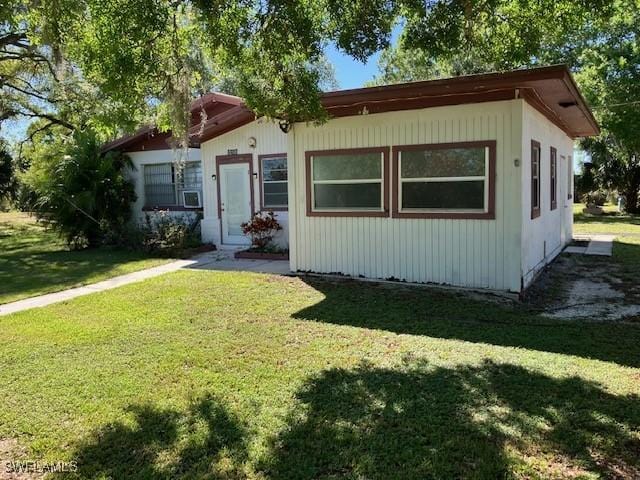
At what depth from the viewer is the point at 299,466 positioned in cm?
292

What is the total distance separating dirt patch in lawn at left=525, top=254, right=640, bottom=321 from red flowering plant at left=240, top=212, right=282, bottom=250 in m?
5.56

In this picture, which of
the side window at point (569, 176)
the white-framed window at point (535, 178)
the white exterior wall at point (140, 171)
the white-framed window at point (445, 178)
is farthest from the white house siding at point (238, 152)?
the side window at point (569, 176)

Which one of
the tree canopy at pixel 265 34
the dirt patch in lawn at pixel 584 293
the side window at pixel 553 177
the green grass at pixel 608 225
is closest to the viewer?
the tree canopy at pixel 265 34

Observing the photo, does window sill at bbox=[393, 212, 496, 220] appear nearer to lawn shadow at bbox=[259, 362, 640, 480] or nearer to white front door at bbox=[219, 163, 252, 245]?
lawn shadow at bbox=[259, 362, 640, 480]

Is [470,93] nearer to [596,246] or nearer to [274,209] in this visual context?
[274,209]

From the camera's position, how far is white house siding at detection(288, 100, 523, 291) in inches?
271

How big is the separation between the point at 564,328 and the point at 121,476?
4.66 m

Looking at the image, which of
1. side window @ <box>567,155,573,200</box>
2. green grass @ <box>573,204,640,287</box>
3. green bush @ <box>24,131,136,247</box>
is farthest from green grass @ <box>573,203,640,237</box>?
green bush @ <box>24,131,136,247</box>

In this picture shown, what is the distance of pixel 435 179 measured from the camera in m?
7.47

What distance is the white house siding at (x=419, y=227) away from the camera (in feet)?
22.6

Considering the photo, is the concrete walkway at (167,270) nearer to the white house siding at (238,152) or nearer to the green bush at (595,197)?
the white house siding at (238,152)

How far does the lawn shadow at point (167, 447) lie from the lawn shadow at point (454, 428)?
11.9 inches

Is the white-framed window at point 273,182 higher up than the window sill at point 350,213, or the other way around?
the white-framed window at point 273,182

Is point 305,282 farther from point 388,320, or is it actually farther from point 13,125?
point 13,125
